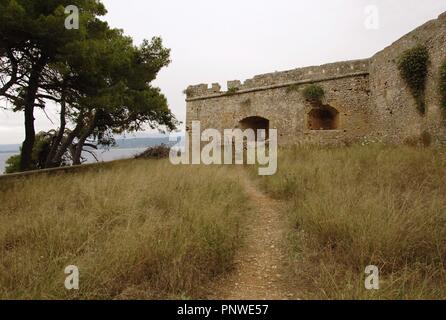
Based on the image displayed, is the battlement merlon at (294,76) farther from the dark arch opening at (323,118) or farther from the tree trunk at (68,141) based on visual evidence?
the tree trunk at (68,141)

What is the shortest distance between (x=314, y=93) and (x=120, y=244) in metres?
11.2

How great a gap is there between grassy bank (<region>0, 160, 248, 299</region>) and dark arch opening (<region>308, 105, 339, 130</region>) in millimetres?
9116

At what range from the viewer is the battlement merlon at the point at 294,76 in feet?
38.5

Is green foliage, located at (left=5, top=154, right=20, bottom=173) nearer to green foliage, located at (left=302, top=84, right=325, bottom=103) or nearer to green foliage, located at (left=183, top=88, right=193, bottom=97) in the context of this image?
green foliage, located at (left=183, top=88, right=193, bottom=97)

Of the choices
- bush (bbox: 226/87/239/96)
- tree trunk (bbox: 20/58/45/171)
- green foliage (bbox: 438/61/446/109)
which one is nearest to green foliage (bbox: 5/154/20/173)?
tree trunk (bbox: 20/58/45/171)

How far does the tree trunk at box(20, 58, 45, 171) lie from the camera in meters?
7.48

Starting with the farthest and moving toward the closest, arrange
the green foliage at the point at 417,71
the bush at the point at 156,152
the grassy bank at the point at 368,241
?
the bush at the point at 156,152 → the green foliage at the point at 417,71 → the grassy bank at the point at 368,241

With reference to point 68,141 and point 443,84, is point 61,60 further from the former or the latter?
point 443,84

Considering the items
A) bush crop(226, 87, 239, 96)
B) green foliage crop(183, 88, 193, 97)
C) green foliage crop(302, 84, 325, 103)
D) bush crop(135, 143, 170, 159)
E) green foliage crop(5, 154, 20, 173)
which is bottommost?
green foliage crop(5, 154, 20, 173)

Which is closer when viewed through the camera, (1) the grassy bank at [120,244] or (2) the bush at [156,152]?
(1) the grassy bank at [120,244]

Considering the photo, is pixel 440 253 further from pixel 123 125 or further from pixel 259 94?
pixel 123 125

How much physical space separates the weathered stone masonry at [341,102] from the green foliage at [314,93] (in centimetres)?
21

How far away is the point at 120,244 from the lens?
2.81m

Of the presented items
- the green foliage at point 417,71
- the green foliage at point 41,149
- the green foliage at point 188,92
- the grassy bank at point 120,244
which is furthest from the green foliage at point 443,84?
the green foliage at point 41,149
